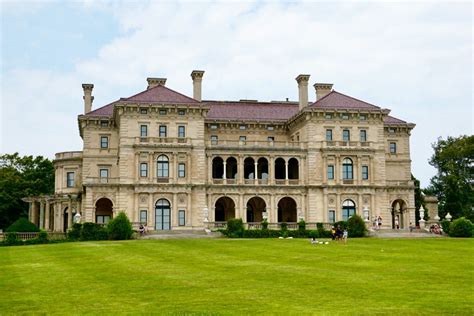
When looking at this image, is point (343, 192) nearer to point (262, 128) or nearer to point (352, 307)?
point (262, 128)

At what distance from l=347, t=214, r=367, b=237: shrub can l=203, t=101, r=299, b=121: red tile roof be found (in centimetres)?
2083

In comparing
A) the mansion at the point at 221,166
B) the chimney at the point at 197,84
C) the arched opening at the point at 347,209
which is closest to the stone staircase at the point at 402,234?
the mansion at the point at 221,166

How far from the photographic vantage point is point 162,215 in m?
67.9

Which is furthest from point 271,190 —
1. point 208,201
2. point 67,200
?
point 67,200

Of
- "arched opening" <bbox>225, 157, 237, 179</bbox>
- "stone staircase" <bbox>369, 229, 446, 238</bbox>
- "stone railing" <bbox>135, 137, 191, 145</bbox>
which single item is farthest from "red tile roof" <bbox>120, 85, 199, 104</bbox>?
"stone staircase" <bbox>369, 229, 446, 238</bbox>

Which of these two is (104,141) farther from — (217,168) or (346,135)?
(346,135)

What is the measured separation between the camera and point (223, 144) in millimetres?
70625

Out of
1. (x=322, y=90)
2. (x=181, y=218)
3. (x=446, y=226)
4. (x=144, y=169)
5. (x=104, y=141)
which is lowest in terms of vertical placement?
(x=446, y=226)

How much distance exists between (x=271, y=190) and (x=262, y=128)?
8.69m

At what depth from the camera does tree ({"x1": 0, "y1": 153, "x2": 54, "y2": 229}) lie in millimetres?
82750

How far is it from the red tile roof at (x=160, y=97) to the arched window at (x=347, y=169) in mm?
16214

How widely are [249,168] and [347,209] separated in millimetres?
11238

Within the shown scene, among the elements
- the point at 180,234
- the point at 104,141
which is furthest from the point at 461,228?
the point at 104,141

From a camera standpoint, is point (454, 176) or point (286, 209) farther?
point (454, 176)
